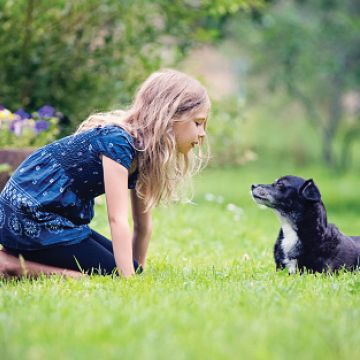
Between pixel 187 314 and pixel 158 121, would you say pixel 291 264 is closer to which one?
pixel 158 121

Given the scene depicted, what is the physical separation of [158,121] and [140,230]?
1070 millimetres

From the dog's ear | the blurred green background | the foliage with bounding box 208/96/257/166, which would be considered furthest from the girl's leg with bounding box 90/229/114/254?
the foliage with bounding box 208/96/257/166

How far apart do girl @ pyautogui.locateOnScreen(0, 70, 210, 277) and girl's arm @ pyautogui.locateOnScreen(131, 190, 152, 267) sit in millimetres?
463

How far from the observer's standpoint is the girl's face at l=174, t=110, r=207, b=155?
16.7 ft

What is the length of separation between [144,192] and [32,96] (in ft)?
20.5

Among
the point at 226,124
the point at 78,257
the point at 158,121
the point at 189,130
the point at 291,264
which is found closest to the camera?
the point at 158,121

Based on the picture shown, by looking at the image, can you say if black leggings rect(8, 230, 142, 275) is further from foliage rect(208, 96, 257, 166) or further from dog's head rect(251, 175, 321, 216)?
foliage rect(208, 96, 257, 166)

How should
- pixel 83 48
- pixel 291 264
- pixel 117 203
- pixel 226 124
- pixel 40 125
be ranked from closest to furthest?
pixel 117 203 < pixel 291 264 < pixel 40 125 < pixel 83 48 < pixel 226 124

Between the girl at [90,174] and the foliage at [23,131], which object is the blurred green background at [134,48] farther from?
the girl at [90,174]

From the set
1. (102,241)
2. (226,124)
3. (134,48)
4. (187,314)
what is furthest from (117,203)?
(226,124)

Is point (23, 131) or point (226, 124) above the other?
point (23, 131)

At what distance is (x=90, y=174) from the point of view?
5.06 m

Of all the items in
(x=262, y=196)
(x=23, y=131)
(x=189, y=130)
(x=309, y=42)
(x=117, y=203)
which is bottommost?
(x=23, y=131)

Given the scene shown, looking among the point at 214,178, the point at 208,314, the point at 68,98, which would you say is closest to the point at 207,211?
the point at 68,98
